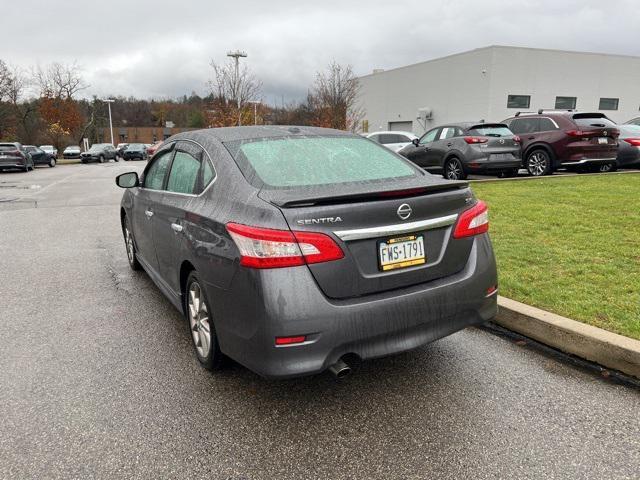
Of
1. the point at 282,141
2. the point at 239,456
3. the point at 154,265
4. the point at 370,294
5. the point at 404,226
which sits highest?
the point at 282,141

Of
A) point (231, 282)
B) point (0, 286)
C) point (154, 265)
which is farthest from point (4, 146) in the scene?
point (231, 282)

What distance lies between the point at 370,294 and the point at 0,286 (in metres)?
4.68

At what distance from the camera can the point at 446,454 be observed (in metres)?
2.42

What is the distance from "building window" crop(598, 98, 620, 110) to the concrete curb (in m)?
41.8

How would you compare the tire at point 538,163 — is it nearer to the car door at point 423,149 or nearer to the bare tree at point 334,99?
the car door at point 423,149

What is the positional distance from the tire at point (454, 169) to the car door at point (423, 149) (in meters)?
→ 0.71

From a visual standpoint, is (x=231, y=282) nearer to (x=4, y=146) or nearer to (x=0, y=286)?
(x=0, y=286)

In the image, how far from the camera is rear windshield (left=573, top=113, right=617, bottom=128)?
40.1 feet

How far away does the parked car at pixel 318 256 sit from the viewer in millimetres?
2451

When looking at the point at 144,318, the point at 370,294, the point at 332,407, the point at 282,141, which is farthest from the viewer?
the point at 144,318

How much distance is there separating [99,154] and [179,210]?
139 ft

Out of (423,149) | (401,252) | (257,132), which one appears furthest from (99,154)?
(401,252)

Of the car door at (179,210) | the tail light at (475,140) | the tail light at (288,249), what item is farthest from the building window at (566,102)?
the tail light at (288,249)

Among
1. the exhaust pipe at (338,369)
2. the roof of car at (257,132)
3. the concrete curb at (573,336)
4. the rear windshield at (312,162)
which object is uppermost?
the roof of car at (257,132)
